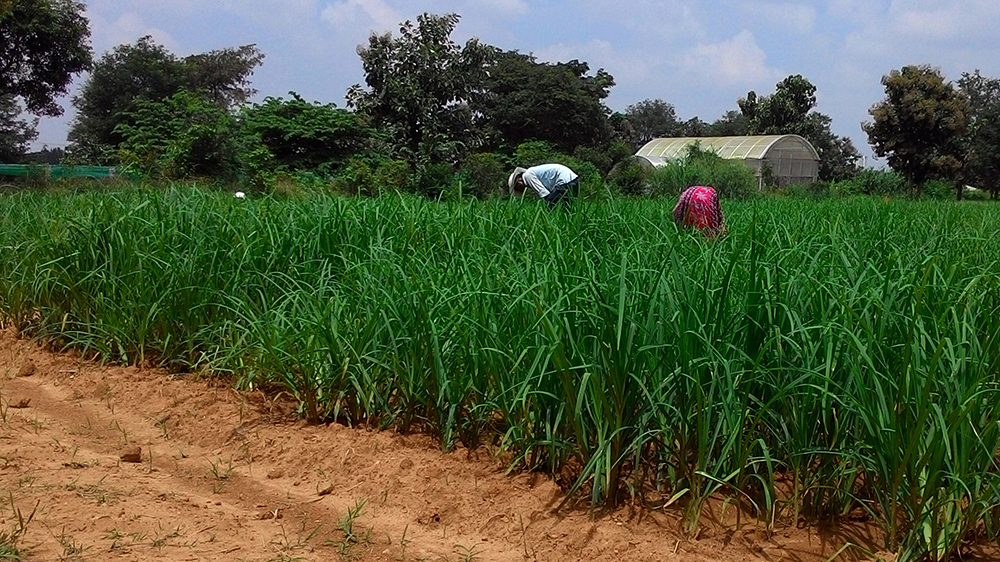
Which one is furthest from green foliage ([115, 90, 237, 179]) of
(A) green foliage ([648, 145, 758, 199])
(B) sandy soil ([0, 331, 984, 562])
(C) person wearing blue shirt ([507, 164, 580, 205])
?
(B) sandy soil ([0, 331, 984, 562])

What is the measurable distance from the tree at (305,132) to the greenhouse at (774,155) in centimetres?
1271

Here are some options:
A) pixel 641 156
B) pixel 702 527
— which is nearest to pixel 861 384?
pixel 702 527

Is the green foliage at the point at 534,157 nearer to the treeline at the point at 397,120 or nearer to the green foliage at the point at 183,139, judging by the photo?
the treeline at the point at 397,120

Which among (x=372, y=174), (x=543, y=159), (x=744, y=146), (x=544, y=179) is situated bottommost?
(x=544, y=179)

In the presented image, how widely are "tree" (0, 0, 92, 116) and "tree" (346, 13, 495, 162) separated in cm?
740

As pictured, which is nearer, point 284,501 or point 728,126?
point 284,501

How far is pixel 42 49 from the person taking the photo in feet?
72.5

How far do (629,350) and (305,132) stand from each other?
19.2m

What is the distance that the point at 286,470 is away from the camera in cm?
312

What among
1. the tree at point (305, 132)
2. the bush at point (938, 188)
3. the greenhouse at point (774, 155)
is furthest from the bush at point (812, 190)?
the tree at point (305, 132)

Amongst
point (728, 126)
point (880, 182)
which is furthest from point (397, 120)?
point (728, 126)

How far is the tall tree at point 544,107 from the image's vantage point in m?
30.2

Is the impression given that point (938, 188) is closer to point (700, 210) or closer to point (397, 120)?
point (397, 120)

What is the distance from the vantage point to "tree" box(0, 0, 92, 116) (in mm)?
20859
